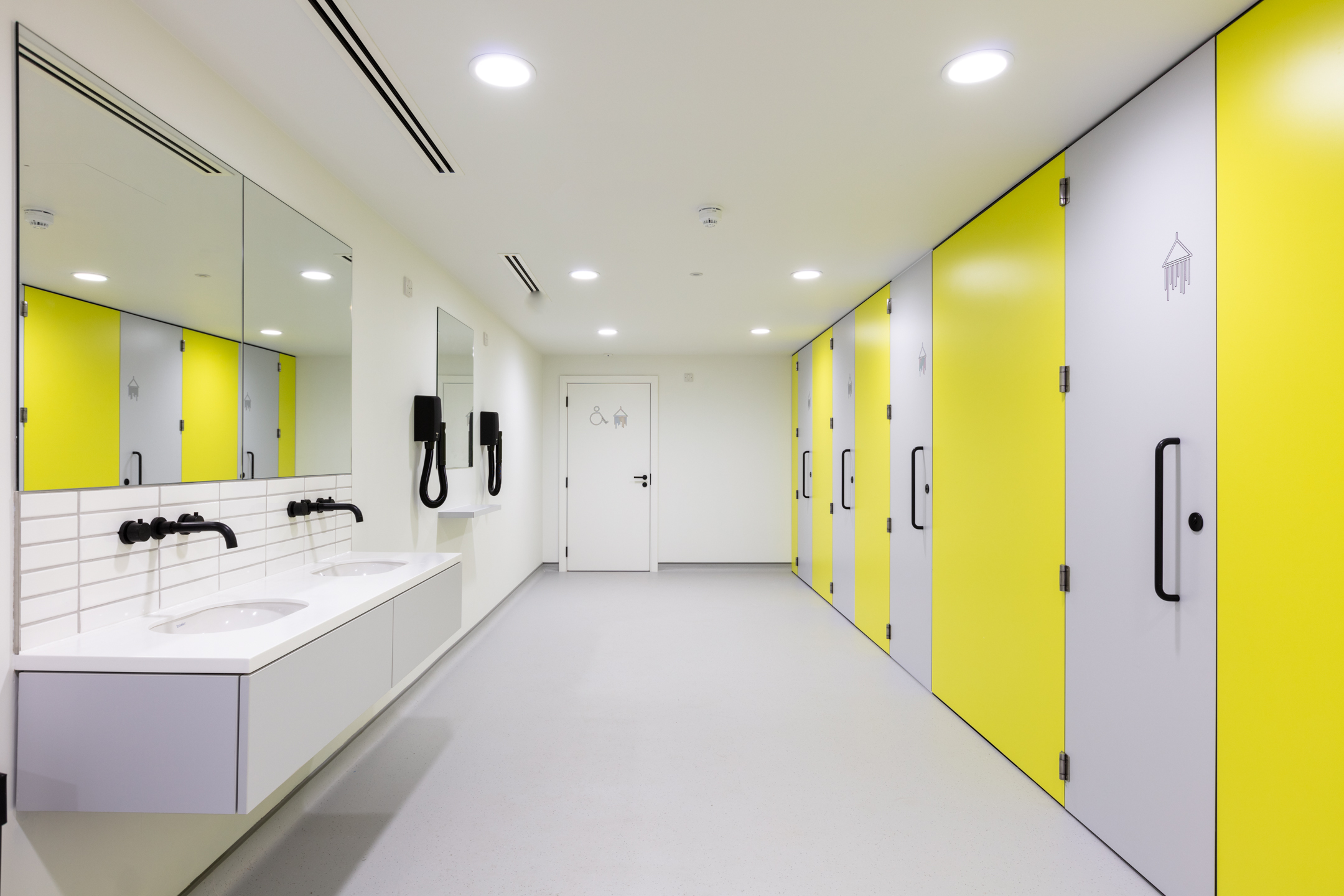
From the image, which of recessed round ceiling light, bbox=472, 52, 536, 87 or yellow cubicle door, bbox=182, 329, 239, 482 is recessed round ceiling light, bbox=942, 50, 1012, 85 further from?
yellow cubicle door, bbox=182, 329, 239, 482

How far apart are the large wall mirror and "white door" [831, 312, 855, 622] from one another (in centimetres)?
378

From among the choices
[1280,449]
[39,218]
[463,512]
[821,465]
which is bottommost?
[463,512]

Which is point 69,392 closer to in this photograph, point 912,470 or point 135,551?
point 135,551

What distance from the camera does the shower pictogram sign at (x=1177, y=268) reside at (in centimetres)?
183

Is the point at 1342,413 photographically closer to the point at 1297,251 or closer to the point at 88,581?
the point at 1297,251

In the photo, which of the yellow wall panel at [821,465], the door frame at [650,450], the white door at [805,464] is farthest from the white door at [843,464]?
the door frame at [650,450]

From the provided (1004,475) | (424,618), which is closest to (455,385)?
(424,618)

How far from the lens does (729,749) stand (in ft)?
9.54

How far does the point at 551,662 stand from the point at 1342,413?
376cm

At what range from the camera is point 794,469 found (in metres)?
7.18

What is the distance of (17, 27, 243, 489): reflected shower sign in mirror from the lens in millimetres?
1444

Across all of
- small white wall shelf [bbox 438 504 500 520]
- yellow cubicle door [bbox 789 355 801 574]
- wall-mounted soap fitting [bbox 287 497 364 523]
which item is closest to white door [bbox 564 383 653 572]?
yellow cubicle door [bbox 789 355 801 574]

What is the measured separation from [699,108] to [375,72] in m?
0.98

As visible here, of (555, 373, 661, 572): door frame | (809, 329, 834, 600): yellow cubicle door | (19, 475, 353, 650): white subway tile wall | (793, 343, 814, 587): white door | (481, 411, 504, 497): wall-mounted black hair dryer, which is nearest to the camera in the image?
(19, 475, 353, 650): white subway tile wall
